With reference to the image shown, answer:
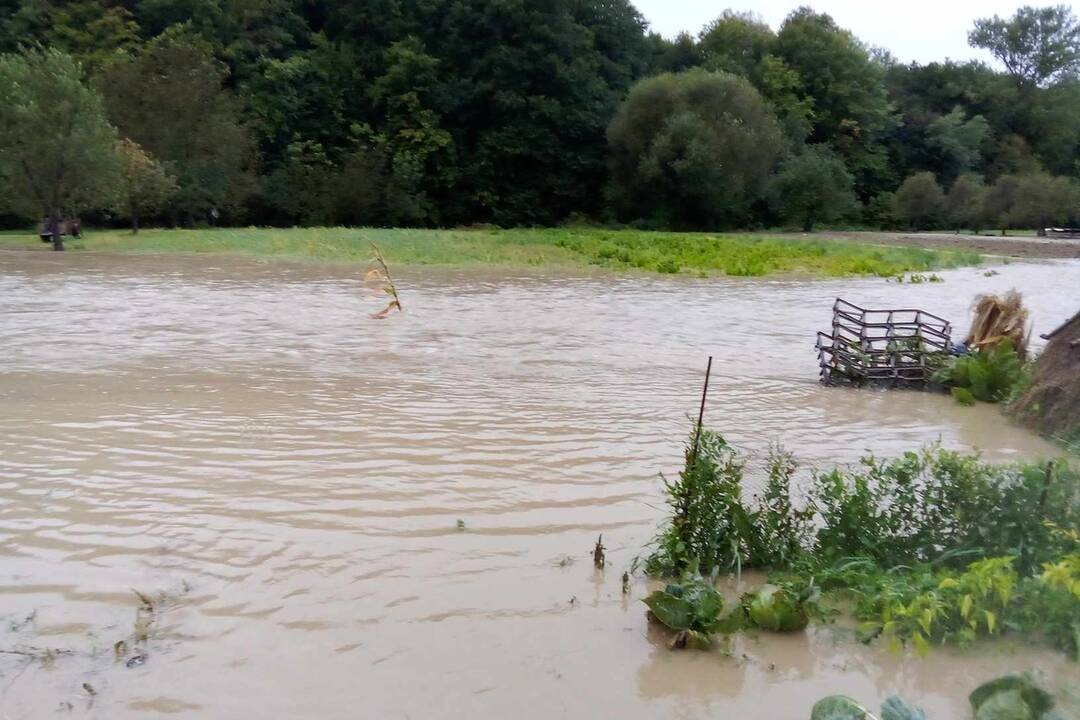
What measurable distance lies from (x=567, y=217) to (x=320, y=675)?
184 ft

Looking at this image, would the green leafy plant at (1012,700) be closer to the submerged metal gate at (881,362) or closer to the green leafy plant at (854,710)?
the green leafy plant at (854,710)

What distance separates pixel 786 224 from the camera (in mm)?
55688

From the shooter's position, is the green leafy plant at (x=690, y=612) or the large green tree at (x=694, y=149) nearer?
the green leafy plant at (x=690, y=612)

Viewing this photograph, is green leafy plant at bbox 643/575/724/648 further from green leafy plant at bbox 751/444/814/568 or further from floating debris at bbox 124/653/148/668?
floating debris at bbox 124/653/148/668

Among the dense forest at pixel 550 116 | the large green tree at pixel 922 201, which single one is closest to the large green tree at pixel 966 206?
the dense forest at pixel 550 116

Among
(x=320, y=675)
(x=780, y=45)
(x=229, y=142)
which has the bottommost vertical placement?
(x=320, y=675)

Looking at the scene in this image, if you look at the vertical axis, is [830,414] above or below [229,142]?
below

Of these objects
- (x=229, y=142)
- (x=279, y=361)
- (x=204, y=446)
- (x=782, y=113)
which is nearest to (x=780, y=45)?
(x=782, y=113)

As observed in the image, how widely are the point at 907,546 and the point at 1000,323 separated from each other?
23.5 ft

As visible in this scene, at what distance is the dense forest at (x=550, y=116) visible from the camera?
49781 mm

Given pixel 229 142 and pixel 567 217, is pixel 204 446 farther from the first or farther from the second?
pixel 567 217

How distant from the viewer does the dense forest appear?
163ft

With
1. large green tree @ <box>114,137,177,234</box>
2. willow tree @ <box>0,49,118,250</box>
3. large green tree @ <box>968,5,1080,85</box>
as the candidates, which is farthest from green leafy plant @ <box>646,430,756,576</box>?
large green tree @ <box>968,5,1080,85</box>

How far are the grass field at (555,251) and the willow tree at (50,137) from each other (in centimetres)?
201
